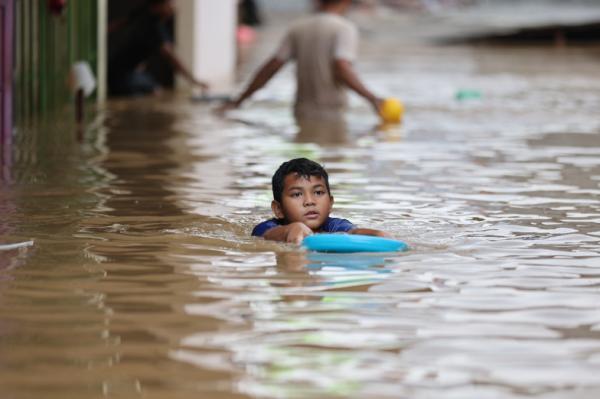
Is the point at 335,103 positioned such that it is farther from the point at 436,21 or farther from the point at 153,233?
the point at 436,21

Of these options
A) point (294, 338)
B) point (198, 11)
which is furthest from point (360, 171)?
point (198, 11)

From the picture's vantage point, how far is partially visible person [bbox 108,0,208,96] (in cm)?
1886

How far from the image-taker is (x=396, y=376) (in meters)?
4.82

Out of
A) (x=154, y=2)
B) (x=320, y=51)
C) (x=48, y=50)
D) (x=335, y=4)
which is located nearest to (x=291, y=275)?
(x=320, y=51)

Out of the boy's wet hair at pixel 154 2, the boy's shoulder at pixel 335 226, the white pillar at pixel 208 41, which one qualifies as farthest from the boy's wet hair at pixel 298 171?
the white pillar at pixel 208 41

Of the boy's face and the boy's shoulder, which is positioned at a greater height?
the boy's face

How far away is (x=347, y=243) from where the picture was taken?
7047mm

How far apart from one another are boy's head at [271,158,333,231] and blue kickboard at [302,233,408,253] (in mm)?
475

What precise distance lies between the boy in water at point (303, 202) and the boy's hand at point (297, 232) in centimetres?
10

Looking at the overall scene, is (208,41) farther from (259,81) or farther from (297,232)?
(297,232)

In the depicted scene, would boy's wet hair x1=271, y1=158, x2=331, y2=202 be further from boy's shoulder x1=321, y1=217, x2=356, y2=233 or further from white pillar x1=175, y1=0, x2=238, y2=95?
white pillar x1=175, y1=0, x2=238, y2=95

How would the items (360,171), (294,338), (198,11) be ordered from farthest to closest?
(198,11), (360,171), (294,338)

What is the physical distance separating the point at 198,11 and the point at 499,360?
1676 centimetres

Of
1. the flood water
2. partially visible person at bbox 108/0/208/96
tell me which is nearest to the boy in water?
the flood water
